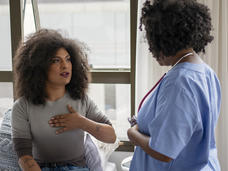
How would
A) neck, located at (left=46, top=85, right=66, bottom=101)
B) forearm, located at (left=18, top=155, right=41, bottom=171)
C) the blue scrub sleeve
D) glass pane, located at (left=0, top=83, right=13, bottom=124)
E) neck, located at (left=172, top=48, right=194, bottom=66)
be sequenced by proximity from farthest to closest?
glass pane, located at (left=0, top=83, right=13, bottom=124) < neck, located at (left=46, top=85, right=66, bottom=101) < forearm, located at (left=18, top=155, right=41, bottom=171) < neck, located at (left=172, top=48, right=194, bottom=66) < the blue scrub sleeve

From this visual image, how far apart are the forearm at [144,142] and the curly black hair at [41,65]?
53 centimetres

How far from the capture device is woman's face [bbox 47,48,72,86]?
159 cm

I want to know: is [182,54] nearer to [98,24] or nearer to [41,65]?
[41,65]

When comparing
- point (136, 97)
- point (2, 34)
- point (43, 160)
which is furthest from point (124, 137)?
point (2, 34)

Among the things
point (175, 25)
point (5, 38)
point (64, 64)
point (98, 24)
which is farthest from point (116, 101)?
point (175, 25)

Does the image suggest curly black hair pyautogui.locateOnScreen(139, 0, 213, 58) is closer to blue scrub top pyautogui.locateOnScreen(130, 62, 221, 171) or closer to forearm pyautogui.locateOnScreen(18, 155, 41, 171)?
blue scrub top pyautogui.locateOnScreen(130, 62, 221, 171)

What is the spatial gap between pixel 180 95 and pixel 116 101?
1.86 meters

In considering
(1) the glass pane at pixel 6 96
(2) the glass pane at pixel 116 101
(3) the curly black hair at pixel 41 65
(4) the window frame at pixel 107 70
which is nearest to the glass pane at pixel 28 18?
(4) the window frame at pixel 107 70

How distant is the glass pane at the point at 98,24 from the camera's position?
2.74 m

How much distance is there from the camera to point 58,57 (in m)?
1.61

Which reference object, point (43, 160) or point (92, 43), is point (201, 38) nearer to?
point (43, 160)

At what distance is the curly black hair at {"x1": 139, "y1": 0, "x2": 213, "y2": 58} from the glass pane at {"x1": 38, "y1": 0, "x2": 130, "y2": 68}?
159 cm

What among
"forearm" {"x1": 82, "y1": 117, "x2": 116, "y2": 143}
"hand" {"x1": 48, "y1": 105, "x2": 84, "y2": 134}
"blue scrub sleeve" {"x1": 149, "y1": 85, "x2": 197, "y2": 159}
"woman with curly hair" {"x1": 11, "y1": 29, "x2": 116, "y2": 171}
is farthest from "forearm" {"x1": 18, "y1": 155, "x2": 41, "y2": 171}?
"blue scrub sleeve" {"x1": 149, "y1": 85, "x2": 197, "y2": 159}

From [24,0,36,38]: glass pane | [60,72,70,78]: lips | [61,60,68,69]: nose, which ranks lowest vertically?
[60,72,70,78]: lips
